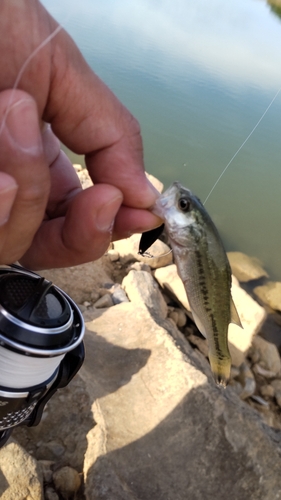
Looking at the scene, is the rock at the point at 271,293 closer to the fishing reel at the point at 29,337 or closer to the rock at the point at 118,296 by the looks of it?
the rock at the point at 118,296

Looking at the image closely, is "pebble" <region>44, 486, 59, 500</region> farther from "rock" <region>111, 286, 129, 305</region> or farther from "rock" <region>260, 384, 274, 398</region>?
"rock" <region>260, 384, 274, 398</region>

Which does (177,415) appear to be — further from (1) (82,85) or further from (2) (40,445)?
(1) (82,85)

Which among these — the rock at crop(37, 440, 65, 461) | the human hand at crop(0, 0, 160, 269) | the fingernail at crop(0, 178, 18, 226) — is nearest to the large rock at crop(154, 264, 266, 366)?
the rock at crop(37, 440, 65, 461)

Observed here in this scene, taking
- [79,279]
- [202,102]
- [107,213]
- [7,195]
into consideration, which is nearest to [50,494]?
[107,213]

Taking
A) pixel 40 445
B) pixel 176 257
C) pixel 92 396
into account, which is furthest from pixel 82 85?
pixel 40 445

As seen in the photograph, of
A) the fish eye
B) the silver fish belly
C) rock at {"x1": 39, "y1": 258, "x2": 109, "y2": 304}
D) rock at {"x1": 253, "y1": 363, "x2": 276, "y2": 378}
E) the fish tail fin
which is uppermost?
the fish eye

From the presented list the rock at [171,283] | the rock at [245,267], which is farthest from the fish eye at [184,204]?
the rock at [245,267]

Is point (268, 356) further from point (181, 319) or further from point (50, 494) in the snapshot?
point (50, 494)
